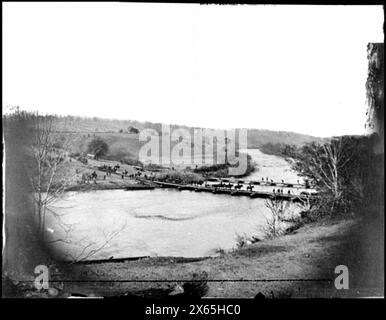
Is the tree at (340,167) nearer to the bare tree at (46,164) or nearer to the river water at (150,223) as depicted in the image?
the river water at (150,223)

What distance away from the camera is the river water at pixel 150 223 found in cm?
342

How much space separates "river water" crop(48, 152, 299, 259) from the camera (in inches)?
134

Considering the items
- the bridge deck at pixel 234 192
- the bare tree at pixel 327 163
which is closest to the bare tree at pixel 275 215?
the bridge deck at pixel 234 192

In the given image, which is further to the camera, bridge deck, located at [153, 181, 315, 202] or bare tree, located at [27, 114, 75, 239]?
bridge deck, located at [153, 181, 315, 202]

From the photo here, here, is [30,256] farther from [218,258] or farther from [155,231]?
[218,258]

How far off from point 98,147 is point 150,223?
74 cm

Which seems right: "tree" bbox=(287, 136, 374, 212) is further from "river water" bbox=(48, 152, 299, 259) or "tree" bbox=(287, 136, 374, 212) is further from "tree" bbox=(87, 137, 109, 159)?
"tree" bbox=(87, 137, 109, 159)

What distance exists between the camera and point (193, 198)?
138 inches

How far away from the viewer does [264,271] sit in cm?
343

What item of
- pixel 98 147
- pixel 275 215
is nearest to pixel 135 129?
pixel 98 147

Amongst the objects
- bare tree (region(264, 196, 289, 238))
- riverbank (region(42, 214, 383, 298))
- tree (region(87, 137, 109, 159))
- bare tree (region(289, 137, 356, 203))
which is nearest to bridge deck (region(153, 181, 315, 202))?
bare tree (region(264, 196, 289, 238))

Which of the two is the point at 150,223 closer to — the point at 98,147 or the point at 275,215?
the point at 98,147

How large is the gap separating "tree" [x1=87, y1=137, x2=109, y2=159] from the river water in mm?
306
